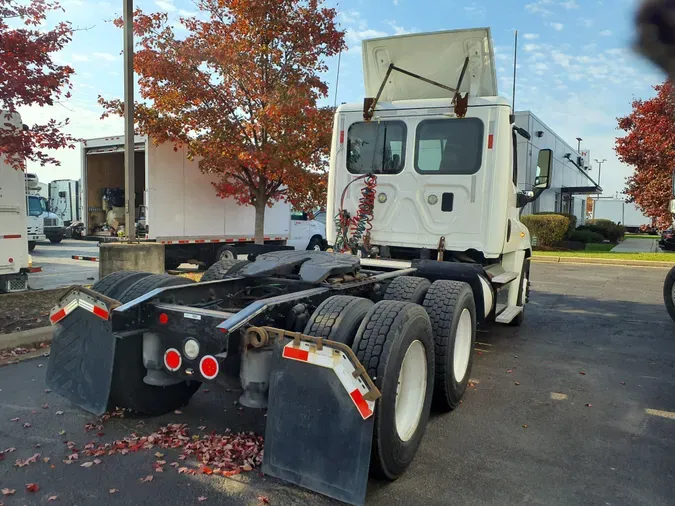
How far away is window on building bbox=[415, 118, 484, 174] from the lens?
Result: 5844mm

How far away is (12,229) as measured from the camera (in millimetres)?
8703

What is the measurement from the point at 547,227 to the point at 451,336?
1785 cm

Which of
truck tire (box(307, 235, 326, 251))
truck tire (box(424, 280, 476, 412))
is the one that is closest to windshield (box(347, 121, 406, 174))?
truck tire (box(424, 280, 476, 412))

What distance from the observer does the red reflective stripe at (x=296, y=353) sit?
2859mm

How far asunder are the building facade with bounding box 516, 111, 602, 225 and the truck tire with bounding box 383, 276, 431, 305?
54.6ft

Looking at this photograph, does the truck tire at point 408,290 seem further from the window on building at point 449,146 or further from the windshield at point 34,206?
the windshield at point 34,206

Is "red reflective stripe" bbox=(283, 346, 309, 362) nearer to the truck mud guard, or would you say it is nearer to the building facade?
the truck mud guard

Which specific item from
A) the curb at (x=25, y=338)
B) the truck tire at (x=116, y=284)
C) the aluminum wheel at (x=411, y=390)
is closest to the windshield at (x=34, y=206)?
the curb at (x=25, y=338)

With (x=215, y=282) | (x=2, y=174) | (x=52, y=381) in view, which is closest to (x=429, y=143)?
(x=215, y=282)

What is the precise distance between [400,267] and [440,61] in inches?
102

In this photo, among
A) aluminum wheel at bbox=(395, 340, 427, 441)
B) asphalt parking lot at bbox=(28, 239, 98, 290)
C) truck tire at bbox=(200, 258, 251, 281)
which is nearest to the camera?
aluminum wheel at bbox=(395, 340, 427, 441)

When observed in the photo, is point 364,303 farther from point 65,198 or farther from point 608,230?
point 65,198

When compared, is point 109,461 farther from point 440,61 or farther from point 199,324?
point 440,61

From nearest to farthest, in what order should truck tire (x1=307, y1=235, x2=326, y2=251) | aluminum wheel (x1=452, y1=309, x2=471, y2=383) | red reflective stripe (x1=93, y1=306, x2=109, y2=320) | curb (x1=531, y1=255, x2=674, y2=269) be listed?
red reflective stripe (x1=93, y1=306, x2=109, y2=320), aluminum wheel (x1=452, y1=309, x2=471, y2=383), curb (x1=531, y1=255, x2=674, y2=269), truck tire (x1=307, y1=235, x2=326, y2=251)
